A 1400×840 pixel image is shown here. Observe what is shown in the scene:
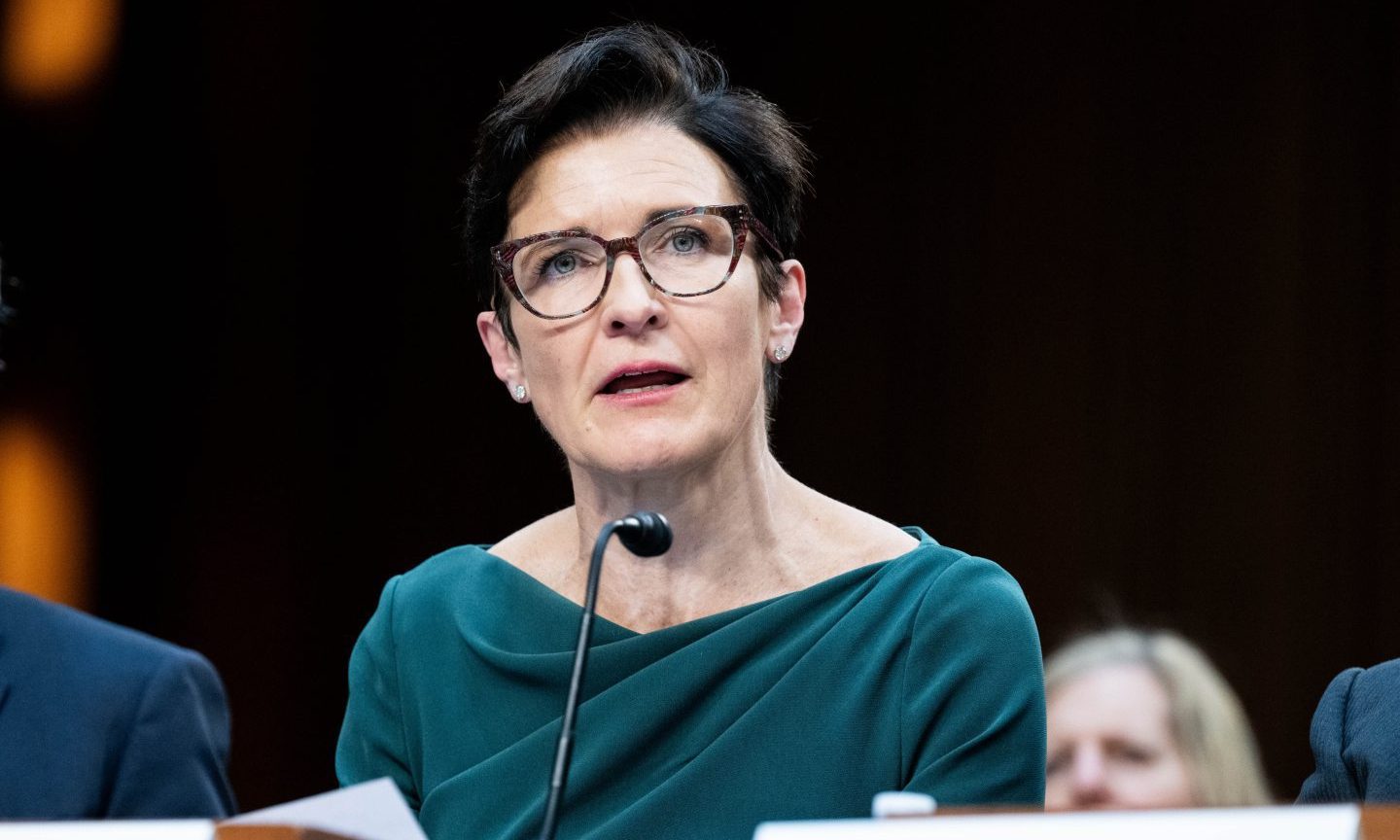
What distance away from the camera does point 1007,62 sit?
12.8ft

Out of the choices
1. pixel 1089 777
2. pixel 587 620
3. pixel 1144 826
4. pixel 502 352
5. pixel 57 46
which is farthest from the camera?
pixel 57 46

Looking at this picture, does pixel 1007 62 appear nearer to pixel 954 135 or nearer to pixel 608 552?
pixel 954 135

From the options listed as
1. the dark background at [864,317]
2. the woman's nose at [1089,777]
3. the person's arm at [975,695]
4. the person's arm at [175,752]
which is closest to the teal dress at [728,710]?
the person's arm at [975,695]

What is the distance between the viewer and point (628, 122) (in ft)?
6.52

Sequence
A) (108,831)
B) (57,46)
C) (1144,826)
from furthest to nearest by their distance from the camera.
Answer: (57,46), (108,831), (1144,826)

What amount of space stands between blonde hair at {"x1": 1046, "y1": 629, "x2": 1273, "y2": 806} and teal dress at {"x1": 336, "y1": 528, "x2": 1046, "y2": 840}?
87cm

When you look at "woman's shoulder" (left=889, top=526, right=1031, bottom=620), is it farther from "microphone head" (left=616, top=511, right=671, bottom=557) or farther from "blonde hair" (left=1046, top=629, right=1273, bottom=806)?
"blonde hair" (left=1046, top=629, right=1273, bottom=806)

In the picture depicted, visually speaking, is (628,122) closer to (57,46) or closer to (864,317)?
(864,317)

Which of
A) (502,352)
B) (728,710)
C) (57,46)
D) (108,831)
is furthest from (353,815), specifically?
(57,46)

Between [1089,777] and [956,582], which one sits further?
[1089,777]

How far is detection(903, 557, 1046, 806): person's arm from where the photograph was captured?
175 cm

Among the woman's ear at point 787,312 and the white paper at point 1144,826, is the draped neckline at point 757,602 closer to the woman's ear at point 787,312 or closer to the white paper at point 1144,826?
the woman's ear at point 787,312

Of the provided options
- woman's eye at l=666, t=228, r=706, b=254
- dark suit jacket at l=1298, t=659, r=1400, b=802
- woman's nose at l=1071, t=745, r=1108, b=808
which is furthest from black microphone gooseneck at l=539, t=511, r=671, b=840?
woman's nose at l=1071, t=745, r=1108, b=808

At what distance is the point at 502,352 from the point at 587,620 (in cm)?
65
